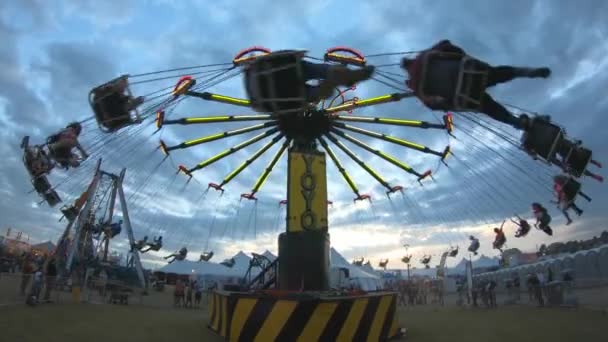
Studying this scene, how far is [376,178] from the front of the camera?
15.5m

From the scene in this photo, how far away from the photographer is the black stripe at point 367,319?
7.19 m

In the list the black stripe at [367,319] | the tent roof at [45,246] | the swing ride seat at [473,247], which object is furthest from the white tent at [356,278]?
the tent roof at [45,246]

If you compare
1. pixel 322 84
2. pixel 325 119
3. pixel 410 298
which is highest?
pixel 325 119

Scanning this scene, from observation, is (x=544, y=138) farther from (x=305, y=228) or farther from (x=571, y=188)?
(x=305, y=228)

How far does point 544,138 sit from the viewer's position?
17.5ft

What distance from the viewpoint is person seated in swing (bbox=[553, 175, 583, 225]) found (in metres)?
6.84

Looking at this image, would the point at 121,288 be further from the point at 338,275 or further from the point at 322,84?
the point at 322,84

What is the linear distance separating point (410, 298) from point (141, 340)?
26009mm

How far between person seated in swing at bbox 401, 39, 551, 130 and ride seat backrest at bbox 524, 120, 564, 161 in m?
1.11

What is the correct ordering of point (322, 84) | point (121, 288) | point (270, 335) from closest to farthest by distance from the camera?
point (322, 84) < point (270, 335) < point (121, 288)

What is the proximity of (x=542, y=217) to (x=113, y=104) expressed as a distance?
1059cm

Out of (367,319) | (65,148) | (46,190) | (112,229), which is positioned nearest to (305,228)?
(367,319)

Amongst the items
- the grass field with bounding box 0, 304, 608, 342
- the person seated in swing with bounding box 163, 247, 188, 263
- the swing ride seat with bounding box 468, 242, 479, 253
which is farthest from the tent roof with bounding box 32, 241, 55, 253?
the swing ride seat with bounding box 468, 242, 479, 253

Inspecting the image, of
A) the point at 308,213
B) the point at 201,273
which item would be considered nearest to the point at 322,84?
the point at 308,213
